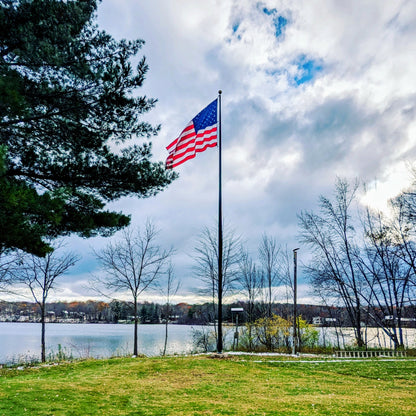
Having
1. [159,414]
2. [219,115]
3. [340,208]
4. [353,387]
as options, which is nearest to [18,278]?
[219,115]

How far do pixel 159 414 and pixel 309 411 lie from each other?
2.47 meters

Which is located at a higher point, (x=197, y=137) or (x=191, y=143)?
(x=197, y=137)

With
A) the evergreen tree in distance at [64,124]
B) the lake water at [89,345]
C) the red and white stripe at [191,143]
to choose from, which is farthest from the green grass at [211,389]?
the lake water at [89,345]

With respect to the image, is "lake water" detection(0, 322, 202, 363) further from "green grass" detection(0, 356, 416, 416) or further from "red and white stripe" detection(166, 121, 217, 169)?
"red and white stripe" detection(166, 121, 217, 169)

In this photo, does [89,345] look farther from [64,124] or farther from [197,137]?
[64,124]

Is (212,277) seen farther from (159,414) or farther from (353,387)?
(159,414)

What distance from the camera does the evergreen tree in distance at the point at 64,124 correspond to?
19.5 ft

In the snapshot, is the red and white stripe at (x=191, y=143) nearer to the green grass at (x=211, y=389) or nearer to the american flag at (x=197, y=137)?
the american flag at (x=197, y=137)

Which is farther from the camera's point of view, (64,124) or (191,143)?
(191,143)

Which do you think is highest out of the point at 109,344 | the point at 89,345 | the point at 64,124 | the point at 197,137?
the point at 197,137

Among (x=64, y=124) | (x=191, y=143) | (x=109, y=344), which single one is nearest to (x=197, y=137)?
(x=191, y=143)

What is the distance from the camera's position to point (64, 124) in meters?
7.25

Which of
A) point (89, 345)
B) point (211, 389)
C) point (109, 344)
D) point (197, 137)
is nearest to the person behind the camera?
point (211, 389)

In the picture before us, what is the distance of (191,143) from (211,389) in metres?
7.51
